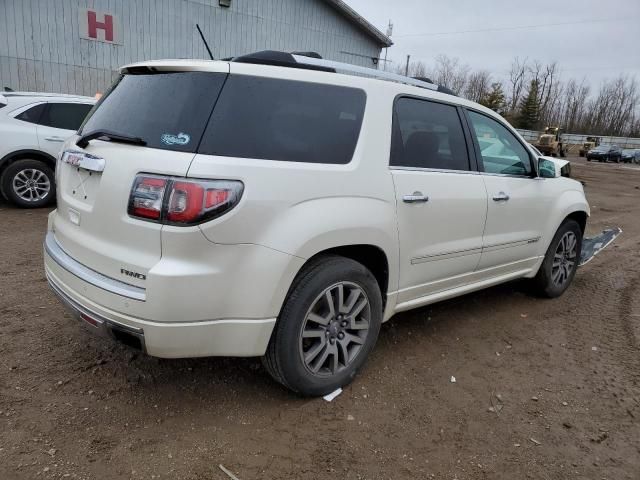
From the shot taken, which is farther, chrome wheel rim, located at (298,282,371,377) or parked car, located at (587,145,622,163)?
parked car, located at (587,145,622,163)

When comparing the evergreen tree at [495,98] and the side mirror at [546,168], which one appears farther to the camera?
the evergreen tree at [495,98]

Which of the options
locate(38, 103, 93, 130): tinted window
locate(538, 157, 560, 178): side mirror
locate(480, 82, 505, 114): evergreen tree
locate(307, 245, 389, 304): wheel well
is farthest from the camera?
locate(480, 82, 505, 114): evergreen tree

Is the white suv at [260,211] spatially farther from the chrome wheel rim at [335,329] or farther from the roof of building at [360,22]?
the roof of building at [360,22]

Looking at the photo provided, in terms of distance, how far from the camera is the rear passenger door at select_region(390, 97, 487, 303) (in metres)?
3.11

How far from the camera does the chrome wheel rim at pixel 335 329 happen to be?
280 cm

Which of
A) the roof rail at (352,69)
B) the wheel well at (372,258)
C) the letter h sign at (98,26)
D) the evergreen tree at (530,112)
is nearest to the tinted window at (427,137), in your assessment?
the roof rail at (352,69)

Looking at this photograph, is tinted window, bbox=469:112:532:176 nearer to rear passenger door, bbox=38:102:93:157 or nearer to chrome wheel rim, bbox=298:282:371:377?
chrome wheel rim, bbox=298:282:371:377

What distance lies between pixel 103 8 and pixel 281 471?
15689mm

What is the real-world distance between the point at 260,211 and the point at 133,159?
2.14ft

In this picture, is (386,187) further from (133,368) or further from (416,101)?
(133,368)

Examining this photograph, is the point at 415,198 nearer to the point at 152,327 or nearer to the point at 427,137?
the point at 427,137

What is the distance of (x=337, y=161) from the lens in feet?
8.97

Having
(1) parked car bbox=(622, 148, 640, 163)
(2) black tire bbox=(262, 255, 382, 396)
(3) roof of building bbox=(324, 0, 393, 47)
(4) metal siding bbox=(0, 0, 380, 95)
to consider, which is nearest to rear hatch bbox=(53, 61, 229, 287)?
(2) black tire bbox=(262, 255, 382, 396)

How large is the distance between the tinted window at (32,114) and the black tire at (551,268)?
7.38m
